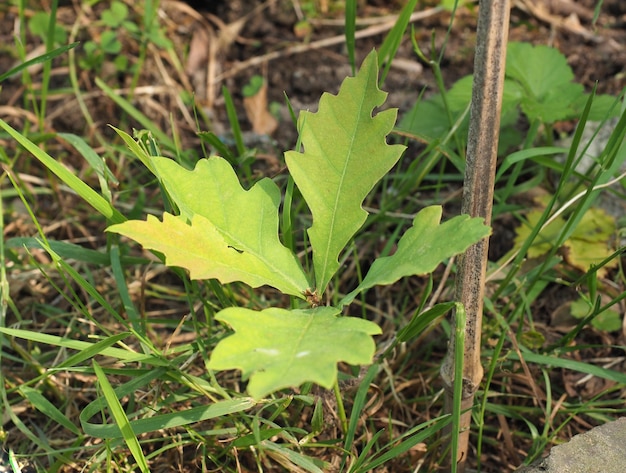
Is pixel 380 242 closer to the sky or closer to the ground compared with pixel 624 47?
closer to the ground

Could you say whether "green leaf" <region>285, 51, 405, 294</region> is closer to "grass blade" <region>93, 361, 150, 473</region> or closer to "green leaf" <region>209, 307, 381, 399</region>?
"green leaf" <region>209, 307, 381, 399</region>

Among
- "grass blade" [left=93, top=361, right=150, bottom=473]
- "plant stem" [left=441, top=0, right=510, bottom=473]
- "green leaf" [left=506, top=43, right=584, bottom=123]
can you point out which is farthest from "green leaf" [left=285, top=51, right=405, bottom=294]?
"green leaf" [left=506, top=43, right=584, bottom=123]

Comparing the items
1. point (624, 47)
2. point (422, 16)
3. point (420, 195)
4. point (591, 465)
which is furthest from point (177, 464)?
point (624, 47)

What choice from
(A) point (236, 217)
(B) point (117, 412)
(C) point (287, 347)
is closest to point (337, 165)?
(A) point (236, 217)

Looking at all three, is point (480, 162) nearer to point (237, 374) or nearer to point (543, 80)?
point (237, 374)

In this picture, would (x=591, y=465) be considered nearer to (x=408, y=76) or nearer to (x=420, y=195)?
(x=420, y=195)

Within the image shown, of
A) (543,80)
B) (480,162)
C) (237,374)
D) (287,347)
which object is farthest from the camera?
(543,80)

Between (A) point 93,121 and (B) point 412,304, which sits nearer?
(B) point 412,304

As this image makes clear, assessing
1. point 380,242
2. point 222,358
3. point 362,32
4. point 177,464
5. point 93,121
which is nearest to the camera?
point 222,358
